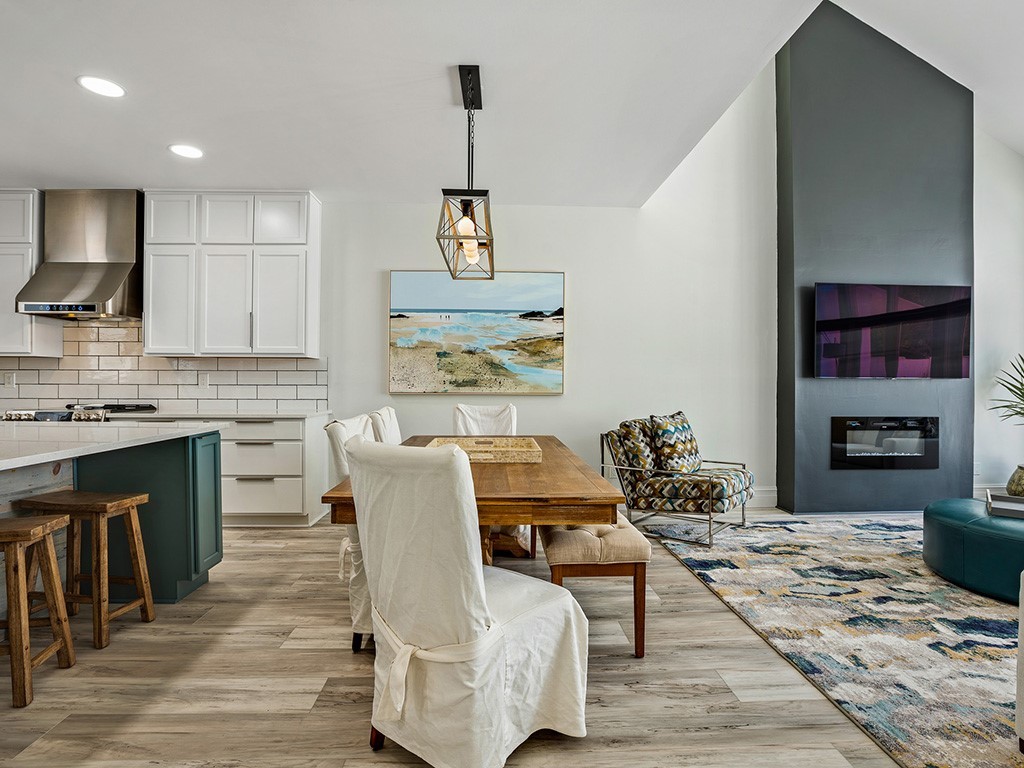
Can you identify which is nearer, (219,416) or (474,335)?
(219,416)

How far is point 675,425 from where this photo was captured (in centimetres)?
442

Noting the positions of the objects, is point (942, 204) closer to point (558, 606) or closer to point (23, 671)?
point (558, 606)

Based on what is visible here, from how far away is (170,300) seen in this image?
14.6 feet

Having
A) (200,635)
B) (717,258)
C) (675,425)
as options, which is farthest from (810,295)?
(200,635)

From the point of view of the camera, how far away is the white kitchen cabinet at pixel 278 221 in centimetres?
449

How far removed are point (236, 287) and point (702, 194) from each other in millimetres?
3910

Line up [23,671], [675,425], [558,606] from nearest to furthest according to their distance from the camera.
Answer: [558,606], [23,671], [675,425]

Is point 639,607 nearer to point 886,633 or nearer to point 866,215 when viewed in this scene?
point 886,633

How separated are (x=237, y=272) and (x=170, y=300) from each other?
556mm

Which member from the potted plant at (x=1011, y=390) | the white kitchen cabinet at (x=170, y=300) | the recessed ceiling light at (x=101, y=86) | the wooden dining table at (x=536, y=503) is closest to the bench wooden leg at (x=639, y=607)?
the wooden dining table at (x=536, y=503)

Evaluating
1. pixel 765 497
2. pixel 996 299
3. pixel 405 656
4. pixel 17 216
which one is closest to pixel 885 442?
pixel 765 497

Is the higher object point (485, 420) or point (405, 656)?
point (485, 420)

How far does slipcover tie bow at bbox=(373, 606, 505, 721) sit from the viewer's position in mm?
1472

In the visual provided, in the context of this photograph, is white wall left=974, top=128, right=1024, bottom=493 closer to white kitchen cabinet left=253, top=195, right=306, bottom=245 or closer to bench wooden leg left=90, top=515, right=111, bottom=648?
white kitchen cabinet left=253, top=195, right=306, bottom=245
